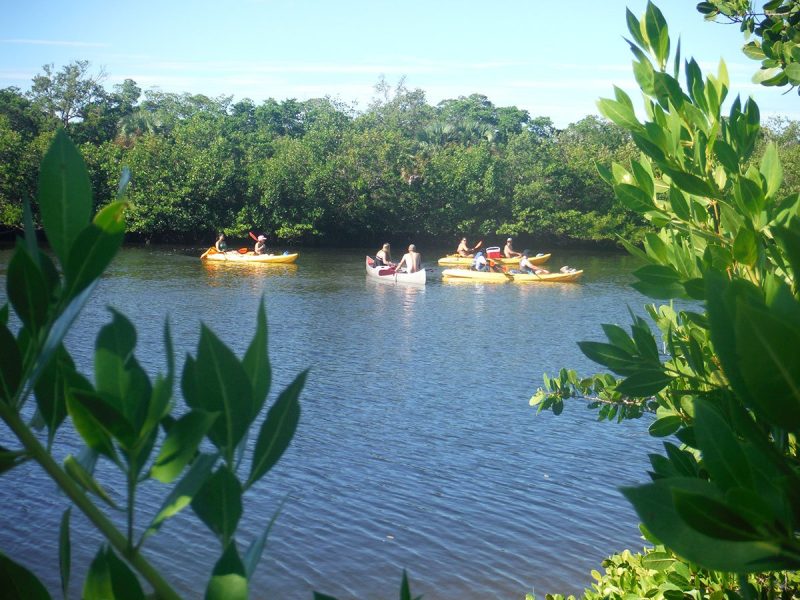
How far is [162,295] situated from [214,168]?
730 inches

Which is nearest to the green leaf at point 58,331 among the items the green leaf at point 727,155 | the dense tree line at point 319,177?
the green leaf at point 727,155

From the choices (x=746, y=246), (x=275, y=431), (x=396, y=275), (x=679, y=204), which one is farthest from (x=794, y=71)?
(x=396, y=275)

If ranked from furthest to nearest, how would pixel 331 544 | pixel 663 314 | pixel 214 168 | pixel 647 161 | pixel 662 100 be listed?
pixel 214 168, pixel 331 544, pixel 663 314, pixel 647 161, pixel 662 100

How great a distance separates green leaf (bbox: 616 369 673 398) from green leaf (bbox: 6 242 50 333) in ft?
4.50

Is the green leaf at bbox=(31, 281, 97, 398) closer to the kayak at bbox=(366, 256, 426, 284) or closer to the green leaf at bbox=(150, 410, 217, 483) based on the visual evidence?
the green leaf at bbox=(150, 410, 217, 483)

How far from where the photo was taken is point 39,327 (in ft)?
1.83

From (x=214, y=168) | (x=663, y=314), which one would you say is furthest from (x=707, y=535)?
(x=214, y=168)

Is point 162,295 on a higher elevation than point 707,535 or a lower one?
lower

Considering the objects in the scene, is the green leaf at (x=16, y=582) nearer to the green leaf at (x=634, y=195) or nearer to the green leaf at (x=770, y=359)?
the green leaf at (x=770, y=359)

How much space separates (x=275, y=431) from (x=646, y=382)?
1.29 metres

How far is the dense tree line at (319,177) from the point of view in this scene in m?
37.0

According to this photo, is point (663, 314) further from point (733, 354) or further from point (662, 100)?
point (733, 354)

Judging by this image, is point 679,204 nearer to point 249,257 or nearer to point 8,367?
point 8,367

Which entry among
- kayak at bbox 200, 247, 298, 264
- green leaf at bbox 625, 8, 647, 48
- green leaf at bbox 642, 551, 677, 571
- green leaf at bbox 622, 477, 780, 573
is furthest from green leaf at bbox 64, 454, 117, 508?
kayak at bbox 200, 247, 298, 264
